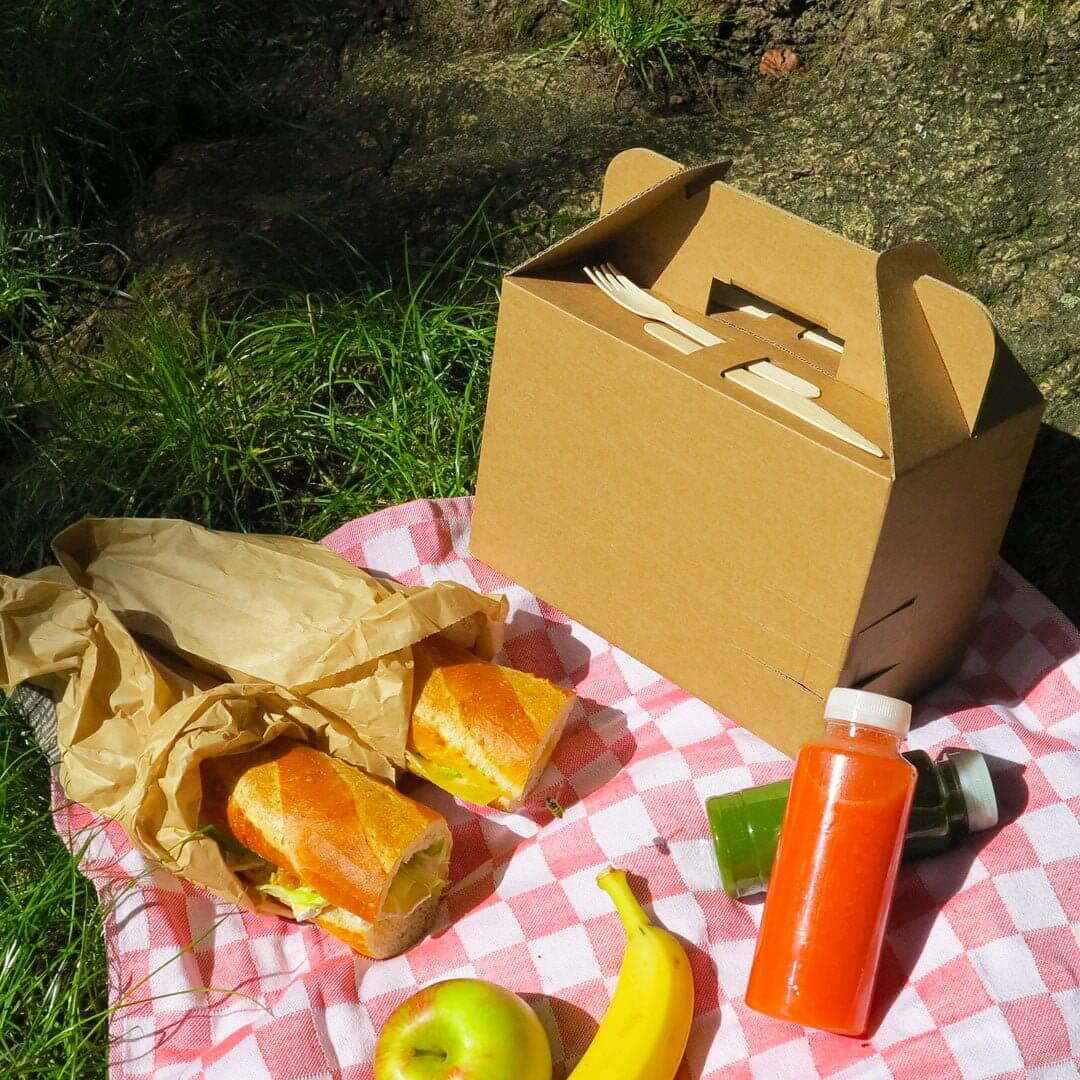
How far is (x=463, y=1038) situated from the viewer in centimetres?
139

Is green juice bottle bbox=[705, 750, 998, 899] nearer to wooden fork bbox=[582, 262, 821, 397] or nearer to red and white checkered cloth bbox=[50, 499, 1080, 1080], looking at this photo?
red and white checkered cloth bbox=[50, 499, 1080, 1080]

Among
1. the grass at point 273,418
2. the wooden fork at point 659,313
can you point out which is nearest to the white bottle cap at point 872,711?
the wooden fork at point 659,313

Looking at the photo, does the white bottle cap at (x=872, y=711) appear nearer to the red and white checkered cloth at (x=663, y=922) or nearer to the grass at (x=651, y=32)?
the red and white checkered cloth at (x=663, y=922)

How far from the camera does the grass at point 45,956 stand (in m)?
1.61

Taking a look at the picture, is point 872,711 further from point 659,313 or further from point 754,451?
point 659,313

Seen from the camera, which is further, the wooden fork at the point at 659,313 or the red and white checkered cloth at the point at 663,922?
the wooden fork at the point at 659,313

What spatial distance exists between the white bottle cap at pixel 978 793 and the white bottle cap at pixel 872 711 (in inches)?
6.2

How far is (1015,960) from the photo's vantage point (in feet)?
4.76

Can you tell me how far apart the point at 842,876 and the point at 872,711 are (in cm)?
19

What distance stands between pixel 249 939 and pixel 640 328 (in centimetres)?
98

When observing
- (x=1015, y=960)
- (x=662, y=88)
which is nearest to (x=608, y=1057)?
(x=1015, y=960)

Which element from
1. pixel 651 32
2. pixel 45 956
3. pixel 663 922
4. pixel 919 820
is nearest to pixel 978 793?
pixel 919 820

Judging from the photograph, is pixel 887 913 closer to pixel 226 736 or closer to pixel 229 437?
pixel 226 736

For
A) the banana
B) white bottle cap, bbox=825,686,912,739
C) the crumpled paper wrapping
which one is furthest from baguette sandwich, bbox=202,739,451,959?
white bottle cap, bbox=825,686,912,739
